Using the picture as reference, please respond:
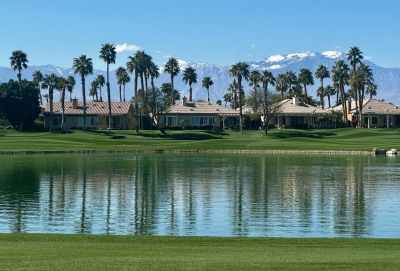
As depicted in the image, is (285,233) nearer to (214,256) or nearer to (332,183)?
(214,256)

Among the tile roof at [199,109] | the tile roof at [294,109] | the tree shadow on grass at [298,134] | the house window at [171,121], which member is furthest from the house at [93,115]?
the tree shadow on grass at [298,134]

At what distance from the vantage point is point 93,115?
16062cm

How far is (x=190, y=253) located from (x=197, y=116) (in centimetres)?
14106

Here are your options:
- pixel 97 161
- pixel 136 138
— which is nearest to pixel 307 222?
pixel 97 161

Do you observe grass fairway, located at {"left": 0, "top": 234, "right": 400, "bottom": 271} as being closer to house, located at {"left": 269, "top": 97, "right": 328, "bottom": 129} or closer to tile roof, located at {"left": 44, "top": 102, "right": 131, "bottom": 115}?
house, located at {"left": 269, "top": 97, "right": 328, "bottom": 129}

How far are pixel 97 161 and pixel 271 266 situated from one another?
65.8 metres

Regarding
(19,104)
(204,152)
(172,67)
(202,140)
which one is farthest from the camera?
(172,67)

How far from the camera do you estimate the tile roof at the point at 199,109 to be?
6393 inches

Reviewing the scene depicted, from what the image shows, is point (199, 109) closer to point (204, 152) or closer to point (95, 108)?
point (95, 108)

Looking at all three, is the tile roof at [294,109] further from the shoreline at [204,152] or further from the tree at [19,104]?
the shoreline at [204,152]

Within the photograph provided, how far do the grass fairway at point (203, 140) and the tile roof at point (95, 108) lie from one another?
22792 millimetres

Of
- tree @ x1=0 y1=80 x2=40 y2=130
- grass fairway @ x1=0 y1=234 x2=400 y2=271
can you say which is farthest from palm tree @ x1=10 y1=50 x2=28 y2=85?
grass fairway @ x1=0 y1=234 x2=400 y2=271

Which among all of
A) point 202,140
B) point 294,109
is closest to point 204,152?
point 202,140

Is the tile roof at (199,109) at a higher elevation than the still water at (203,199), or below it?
higher
